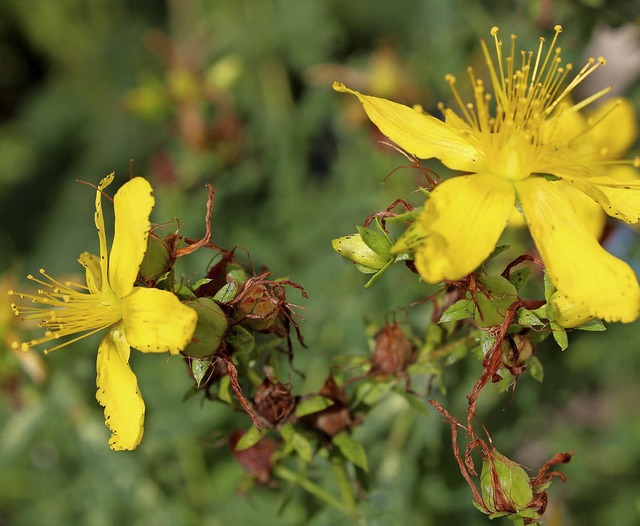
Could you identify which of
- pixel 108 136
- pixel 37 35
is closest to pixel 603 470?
pixel 108 136

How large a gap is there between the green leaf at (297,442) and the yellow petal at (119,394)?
25 centimetres

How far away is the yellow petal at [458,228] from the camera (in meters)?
1.03

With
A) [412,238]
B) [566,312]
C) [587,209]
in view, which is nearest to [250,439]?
[412,238]

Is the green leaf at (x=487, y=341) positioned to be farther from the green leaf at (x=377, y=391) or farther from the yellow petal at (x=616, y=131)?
the yellow petal at (x=616, y=131)

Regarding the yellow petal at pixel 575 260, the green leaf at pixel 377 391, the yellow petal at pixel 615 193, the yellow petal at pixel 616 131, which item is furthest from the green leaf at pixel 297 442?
the yellow petal at pixel 616 131

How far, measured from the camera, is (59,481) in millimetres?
2303

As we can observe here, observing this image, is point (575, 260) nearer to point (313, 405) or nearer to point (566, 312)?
point (566, 312)

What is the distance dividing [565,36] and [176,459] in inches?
62.1

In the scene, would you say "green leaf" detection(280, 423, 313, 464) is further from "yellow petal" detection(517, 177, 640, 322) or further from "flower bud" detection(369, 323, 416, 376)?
"yellow petal" detection(517, 177, 640, 322)

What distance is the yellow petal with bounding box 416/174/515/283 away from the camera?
3.38 ft

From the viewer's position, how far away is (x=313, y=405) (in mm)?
1246

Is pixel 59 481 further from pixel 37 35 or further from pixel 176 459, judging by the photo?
pixel 37 35

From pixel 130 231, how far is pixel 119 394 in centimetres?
25

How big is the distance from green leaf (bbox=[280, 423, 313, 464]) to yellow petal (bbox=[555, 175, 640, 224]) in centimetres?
61
